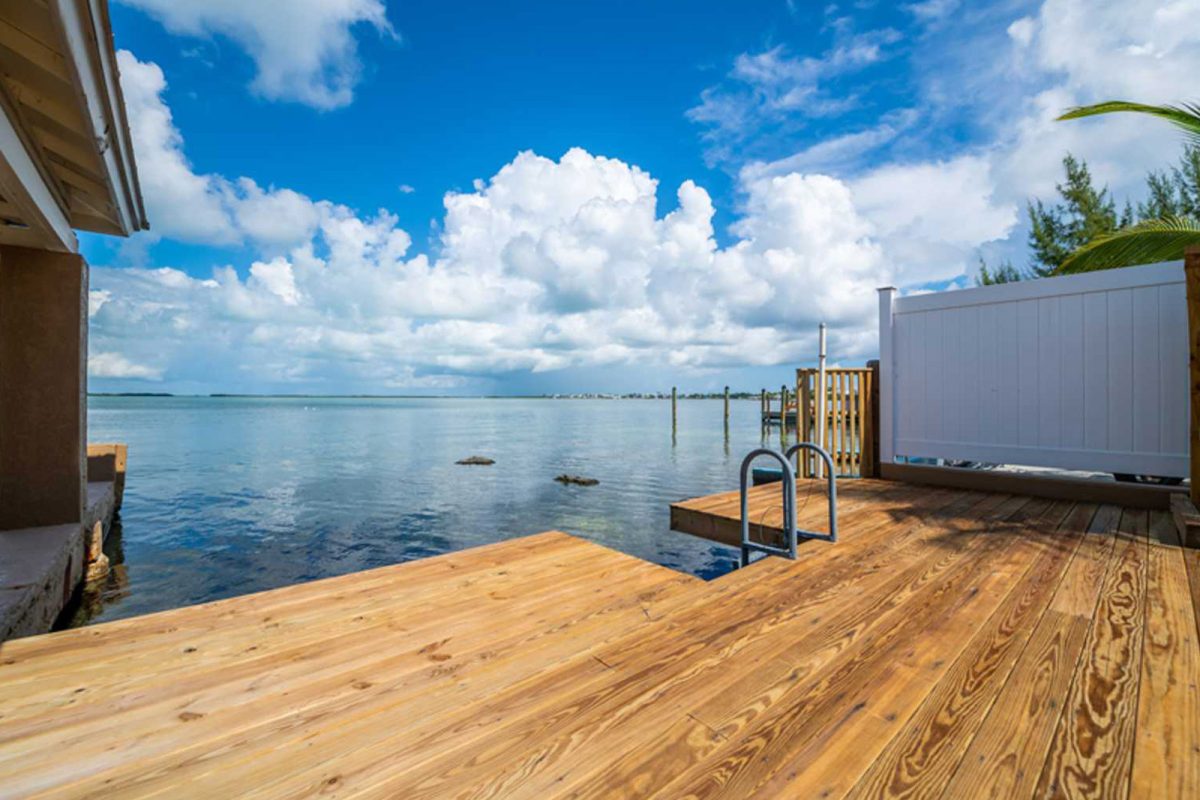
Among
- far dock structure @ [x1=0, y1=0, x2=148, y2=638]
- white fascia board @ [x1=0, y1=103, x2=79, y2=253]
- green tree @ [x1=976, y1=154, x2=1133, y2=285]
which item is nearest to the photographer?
white fascia board @ [x1=0, y1=103, x2=79, y2=253]

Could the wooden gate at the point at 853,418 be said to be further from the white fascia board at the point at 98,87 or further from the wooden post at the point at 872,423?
A: the white fascia board at the point at 98,87

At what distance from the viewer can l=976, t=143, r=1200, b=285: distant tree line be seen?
499 inches

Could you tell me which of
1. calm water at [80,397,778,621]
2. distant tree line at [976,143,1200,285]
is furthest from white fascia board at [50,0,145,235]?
distant tree line at [976,143,1200,285]

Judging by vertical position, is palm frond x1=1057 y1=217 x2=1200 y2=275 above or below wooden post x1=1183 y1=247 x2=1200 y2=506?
above

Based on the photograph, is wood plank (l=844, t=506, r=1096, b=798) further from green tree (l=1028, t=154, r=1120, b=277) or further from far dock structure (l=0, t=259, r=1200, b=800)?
green tree (l=1028, t=154, r=1120, b=277)

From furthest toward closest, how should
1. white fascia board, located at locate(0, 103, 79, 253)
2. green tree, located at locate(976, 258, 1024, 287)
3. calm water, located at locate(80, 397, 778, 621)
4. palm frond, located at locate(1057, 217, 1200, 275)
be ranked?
green tree, located at locate(976, 258, 1024, 287) → calm water, located at locate(80, 397, 778, 621) → palm frond, located at locate(1057, 217, 1200, 275) → white fascia board, located at locate(0, 103, 79, 253)

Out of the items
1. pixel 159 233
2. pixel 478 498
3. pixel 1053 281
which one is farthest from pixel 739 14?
pixel 478 498

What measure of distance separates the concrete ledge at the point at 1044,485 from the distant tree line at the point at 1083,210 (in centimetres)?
1205

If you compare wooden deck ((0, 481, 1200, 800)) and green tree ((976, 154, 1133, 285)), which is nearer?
wooden deck ((0, 481, 1200, 800))

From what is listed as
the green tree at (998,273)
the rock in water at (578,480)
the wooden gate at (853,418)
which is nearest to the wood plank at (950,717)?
the wooden gate at (853,418)

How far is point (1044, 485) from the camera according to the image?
445 cm

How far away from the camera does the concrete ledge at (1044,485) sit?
4.01 metres

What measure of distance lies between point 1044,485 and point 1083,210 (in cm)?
1529

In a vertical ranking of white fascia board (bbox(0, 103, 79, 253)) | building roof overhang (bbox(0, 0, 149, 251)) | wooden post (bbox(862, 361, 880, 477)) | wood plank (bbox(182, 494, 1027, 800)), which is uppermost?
building roof overhang (bbox(0, 0, 149, 251))
